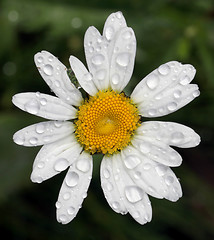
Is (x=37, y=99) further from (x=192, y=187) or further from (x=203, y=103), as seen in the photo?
(x=192, y=187)

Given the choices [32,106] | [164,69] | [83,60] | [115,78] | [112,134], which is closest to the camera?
[32,106]

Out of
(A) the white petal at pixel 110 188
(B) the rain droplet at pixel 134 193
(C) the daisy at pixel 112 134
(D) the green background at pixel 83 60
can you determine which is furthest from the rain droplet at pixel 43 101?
(D) the green background at pixel 83 60

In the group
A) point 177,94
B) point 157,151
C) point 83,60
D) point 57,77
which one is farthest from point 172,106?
point 83,60

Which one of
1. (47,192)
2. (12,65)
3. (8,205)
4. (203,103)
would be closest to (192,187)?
(203,103)

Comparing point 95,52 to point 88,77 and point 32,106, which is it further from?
point 32,106

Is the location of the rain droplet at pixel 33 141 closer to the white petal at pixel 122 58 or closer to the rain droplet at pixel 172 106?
the white petal at pixel 122 58

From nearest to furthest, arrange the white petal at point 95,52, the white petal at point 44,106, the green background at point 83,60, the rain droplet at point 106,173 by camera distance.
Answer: the white petal at point 44,106 → the white petal at point 95,52 → the rain droplet at point 106,173 → the green background at point 83,60
